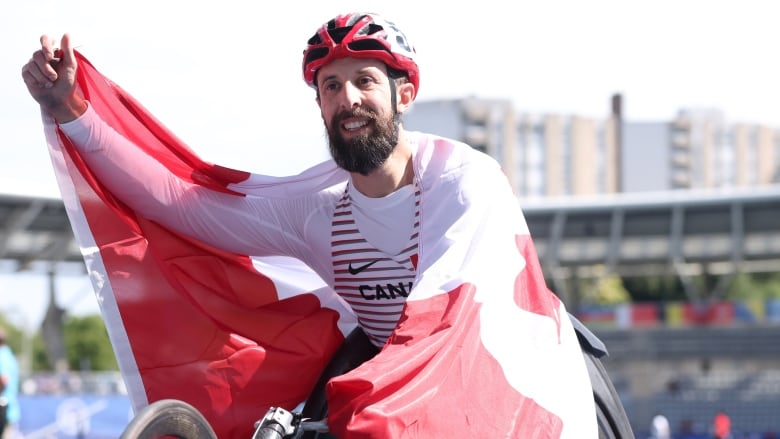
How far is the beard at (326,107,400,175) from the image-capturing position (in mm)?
4079

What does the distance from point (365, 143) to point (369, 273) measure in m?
0.63

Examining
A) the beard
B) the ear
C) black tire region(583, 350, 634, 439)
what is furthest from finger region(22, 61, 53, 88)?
black tire region(583, 350, 634, 439)

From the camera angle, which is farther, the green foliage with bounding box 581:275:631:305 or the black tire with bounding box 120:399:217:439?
the green foliage with bounding box 581:275:631:305

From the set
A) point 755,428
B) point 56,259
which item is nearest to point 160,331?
point 56,259

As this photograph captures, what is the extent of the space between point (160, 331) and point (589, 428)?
1729mm

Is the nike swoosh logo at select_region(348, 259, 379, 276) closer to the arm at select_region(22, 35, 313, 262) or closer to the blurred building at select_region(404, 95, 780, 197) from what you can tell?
the arm at select_region(22, 35, 313, 262)

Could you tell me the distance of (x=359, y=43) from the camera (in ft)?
13.3

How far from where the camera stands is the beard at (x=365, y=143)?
4.08 metres

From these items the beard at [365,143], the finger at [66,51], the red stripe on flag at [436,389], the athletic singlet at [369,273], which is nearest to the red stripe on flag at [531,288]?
the red stripe on flag at [436,389]

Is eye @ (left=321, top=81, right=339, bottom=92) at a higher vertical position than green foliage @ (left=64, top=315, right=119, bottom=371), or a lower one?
higher

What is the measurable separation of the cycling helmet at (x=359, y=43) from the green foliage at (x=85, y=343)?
108 meters

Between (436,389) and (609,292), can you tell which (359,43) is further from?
(609,292)

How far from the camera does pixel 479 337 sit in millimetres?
3736

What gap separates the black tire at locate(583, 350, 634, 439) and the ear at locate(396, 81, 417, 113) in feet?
4.13
